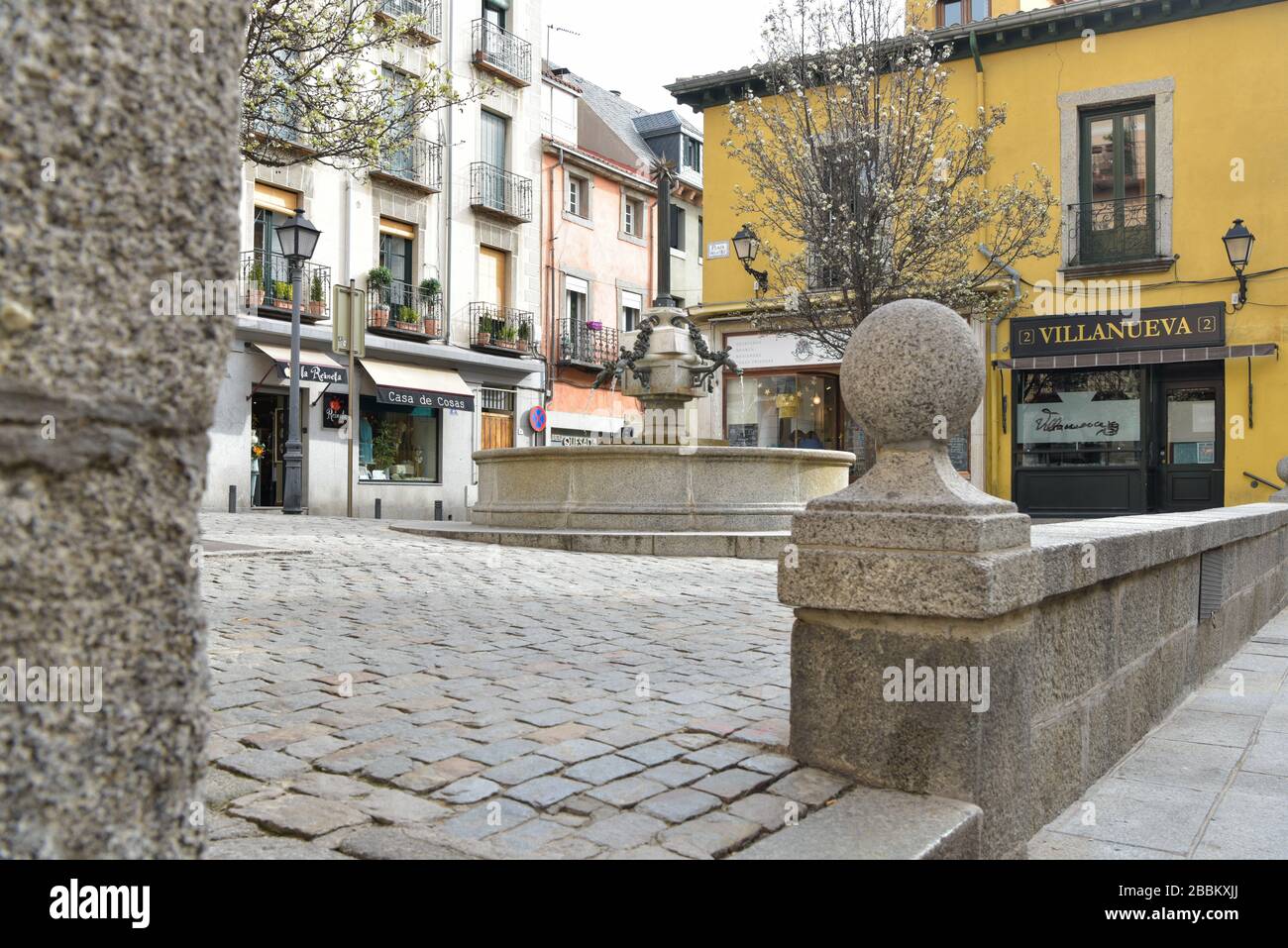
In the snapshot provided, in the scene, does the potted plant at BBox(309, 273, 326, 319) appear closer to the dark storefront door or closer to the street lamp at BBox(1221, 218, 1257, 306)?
the dark storefront door

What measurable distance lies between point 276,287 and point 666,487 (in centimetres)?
1349

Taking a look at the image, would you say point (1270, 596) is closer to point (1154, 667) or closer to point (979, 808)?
point (1154, 667)

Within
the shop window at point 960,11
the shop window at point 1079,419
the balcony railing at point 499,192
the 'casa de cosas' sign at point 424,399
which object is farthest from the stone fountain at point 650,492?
the balcony railing at point 499,192

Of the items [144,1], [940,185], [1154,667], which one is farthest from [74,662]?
[940,185]

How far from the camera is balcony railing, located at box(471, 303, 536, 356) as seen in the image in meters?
27.3

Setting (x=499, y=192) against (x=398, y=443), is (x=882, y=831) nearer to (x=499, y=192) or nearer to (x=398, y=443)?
(x=398, y=443)

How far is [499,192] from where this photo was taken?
28328 mm

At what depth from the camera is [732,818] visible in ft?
8.31

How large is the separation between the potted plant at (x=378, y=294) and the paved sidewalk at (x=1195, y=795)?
69.7 feet

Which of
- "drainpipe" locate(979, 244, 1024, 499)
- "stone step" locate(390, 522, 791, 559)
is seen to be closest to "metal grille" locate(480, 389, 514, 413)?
"drainpipe" locate(979, 244, 1024, 499)

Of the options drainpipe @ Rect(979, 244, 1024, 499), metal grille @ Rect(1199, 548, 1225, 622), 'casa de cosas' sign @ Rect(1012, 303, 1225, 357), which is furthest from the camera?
drainpipe @ Rect(979, 244, 1024, 499)

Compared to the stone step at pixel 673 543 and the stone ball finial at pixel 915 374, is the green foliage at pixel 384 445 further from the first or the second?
the stone ball finial at pixel 915 374

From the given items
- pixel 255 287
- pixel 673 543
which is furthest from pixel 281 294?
pixel 673 543

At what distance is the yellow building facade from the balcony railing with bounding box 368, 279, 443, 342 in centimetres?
894
